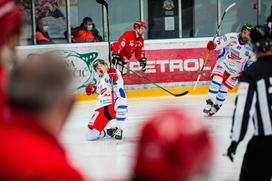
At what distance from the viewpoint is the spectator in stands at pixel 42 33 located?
13258mm

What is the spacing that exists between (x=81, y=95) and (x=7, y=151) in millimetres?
11788

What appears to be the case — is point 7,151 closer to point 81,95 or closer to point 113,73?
point 113,73

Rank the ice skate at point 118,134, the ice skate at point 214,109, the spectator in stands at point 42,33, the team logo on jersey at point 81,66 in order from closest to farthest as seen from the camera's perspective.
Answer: the ice skate at point 118,134
the ice skate at point 214,109
the team logo on jersey at point 81,66
the spectator in stands at point 42,33

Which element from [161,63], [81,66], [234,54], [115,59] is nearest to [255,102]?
[115,59]

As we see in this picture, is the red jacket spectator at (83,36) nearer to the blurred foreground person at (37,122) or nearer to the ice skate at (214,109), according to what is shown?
the ice skate at (214,109)

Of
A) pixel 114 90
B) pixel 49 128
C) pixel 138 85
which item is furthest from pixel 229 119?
pixel 49 128

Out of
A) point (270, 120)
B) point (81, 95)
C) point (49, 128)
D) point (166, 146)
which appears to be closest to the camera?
point (166, 146)

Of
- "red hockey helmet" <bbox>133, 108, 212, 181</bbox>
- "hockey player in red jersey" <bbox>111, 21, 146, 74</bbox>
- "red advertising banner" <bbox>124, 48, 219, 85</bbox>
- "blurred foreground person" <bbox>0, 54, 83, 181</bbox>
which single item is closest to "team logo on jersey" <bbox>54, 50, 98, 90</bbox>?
"red advertising banner" <bbox>124, 48, 219, 85</bbox>

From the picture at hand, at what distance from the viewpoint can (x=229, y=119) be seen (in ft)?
33.0

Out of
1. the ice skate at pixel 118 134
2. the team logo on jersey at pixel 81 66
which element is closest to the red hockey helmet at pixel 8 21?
the ice skate at pixel 118 134

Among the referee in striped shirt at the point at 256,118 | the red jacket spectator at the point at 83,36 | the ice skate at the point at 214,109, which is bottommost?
the ice skate at the point at 214,109

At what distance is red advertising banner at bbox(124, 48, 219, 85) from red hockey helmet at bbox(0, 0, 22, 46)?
463 inches

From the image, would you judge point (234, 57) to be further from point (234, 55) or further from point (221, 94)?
point (221, 94)

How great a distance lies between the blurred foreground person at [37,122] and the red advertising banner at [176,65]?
39.4 ft
